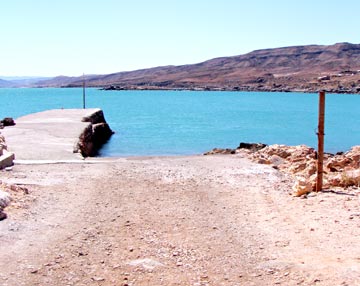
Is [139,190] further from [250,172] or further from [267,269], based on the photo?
[267,269]

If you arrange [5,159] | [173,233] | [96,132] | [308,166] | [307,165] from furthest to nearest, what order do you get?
1. [96,132]
2. [307,165]
3. [308,166]
4. [5,159]
5. [173,233]

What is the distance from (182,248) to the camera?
30.0 feet

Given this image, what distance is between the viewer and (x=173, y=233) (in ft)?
33.0

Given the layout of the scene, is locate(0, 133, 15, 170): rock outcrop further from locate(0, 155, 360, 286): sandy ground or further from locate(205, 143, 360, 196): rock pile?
locate(205, 143, 360, 196): rock pile

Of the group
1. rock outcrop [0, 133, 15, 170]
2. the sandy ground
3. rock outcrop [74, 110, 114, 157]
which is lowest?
rock outcrop [74, 110, 114, 157]

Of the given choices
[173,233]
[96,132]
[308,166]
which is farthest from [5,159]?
[96,132]

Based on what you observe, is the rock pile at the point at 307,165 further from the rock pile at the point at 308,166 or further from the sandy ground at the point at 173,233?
the sandy ground at the point at 173,233

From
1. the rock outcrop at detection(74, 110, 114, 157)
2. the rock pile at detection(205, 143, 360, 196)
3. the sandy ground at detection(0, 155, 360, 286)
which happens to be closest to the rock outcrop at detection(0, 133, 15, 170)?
the sandy ground at detection(0, 155, 360, 286)

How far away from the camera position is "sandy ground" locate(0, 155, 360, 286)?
7.86 metres

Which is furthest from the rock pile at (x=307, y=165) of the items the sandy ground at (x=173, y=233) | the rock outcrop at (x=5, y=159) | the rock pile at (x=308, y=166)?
the rock outcrop at (x=5, y=159)

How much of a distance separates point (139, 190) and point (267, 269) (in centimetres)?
626

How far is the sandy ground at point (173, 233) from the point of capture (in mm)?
7855

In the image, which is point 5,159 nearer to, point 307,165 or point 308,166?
point 308,166

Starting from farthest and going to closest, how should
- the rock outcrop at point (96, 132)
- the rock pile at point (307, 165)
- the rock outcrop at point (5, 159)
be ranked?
1. the rock outcrop at point (96, 132)
2. the rock outcrop at point (5, 159)
3. the rock pile at point (307, 165)
